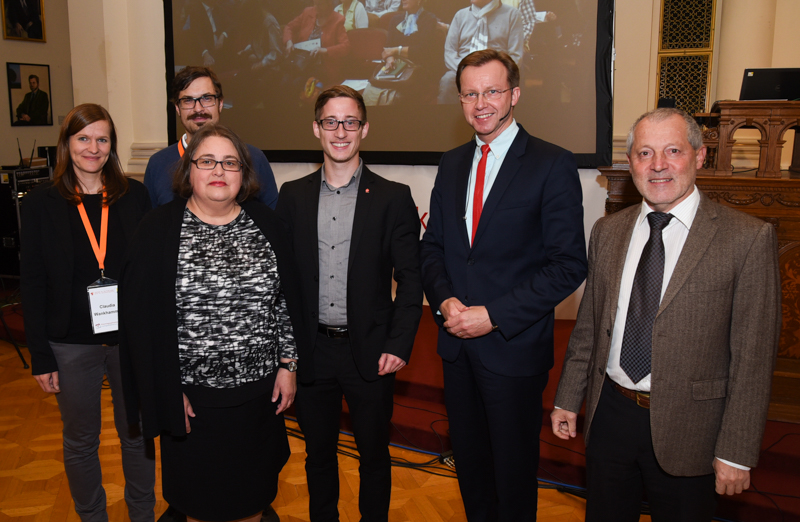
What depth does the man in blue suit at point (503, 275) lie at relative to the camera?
1979mm

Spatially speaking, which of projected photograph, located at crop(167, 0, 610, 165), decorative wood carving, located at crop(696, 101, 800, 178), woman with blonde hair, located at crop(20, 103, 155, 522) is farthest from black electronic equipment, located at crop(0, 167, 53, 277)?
decorative wood carving, located at crop(696, 101, 800, 178)

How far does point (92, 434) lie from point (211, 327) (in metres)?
0.95

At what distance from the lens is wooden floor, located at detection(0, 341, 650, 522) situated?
2801 millimetres

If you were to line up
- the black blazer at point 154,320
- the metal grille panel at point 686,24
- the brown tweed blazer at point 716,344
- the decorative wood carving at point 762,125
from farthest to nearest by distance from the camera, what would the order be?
the metal grille panel at point 686,24, the decorative wood carving at point 762,125, the black blazer at point 154,320, the brown tweed blazer at point 716,344

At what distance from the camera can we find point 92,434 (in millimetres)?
2322

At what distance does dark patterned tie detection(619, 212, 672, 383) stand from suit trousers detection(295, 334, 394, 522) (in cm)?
92

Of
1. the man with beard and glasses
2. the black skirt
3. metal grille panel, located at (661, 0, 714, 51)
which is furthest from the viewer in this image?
metal grille panel, located at (661, 0, 714, 51)

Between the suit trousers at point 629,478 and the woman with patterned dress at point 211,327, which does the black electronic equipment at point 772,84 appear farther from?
the woman with patterned dress at point 211,327

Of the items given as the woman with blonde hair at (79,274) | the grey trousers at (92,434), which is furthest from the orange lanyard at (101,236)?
the grey trousers at (92,434)

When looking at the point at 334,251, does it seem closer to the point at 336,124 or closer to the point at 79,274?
the point at 336,124

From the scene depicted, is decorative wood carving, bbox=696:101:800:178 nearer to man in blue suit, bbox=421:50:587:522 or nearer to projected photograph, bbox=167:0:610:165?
projected photograph, bbox=167:0:610:165

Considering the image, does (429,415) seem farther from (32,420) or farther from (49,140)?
(49,140)

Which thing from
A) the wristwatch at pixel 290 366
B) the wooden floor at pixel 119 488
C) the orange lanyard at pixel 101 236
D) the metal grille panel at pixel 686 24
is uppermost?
the metal grille panel at pixel 686 24

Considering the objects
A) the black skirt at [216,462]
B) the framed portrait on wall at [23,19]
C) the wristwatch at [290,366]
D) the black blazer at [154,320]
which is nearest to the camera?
the black blazer at [154,320]
